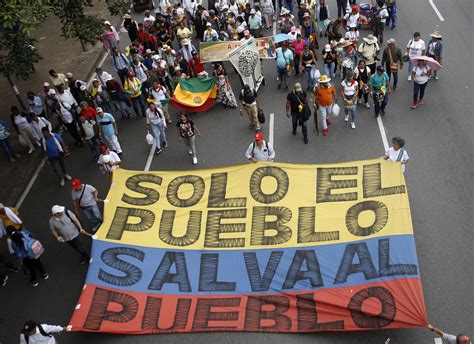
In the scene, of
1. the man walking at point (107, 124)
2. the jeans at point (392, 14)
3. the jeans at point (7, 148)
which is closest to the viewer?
the man walking at point (107, 124)

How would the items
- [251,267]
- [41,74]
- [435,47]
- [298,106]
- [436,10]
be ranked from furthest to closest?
[436,10] → [41,74] → [435,47] → [298,106] → [251,267]

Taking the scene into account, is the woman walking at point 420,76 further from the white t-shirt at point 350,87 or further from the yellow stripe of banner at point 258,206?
the yellow stripe of banner at point 258,206

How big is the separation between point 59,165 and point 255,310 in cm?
810

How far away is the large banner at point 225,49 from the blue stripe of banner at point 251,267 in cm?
820

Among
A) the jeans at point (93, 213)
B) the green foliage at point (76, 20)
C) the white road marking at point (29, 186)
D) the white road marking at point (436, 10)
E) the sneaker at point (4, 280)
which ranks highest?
the green foliage at point (76, 20)

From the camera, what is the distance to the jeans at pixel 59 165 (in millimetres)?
13086

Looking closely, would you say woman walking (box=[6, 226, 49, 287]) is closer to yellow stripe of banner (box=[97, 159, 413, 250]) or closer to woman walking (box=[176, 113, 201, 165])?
yellow stripe of banner (box=[97, 159, 413, 250])

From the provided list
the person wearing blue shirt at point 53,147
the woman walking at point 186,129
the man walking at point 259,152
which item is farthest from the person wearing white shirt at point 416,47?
the person wearing blue shirt at point 53,147

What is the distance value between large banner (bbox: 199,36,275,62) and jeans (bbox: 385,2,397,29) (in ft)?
17.5

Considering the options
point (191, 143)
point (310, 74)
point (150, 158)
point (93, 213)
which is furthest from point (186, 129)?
point (310, 74)

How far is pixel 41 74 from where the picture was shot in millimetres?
19344

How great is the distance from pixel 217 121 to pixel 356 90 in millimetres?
4187

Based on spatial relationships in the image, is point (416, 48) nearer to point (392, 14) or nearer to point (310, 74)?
point (310, 74)

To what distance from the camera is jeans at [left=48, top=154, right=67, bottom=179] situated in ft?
42.9
